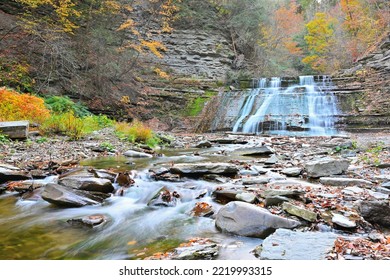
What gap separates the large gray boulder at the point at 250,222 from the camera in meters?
2.94

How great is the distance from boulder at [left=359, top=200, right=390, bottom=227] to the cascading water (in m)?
11.5

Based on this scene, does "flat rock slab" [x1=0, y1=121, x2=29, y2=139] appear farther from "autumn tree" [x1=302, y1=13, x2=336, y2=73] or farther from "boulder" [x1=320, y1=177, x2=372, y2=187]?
"autumn tree" [x1=302, y1=13, x2=336, y2=73]

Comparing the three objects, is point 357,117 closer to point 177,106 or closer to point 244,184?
point 177,106

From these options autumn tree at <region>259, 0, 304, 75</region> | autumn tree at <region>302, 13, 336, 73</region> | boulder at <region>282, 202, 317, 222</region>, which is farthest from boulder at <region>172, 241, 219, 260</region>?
autumn tree at <region>302, 13, 336, 73</region>

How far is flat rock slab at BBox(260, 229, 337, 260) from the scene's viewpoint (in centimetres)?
228

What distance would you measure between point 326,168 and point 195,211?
2638 millimetres

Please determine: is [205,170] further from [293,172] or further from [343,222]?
[343,222]

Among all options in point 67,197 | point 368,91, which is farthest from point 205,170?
point 368,91

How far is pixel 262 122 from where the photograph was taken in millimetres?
15258

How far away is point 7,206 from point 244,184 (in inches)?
134

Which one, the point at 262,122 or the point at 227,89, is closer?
the point at 262,122

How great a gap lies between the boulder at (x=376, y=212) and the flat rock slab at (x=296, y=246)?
58 centimetres

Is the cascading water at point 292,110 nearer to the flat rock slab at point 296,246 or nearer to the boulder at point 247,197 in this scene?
the boulder at point 247,197

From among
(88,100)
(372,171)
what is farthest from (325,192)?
(88,100)
